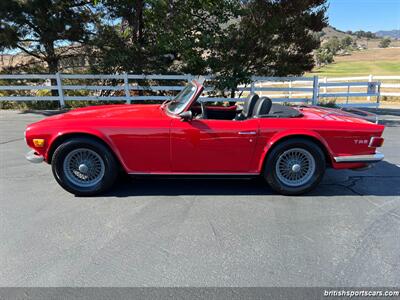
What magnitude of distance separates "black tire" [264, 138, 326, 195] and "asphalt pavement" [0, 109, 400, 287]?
0.14m

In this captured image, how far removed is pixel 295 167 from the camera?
4.22 m

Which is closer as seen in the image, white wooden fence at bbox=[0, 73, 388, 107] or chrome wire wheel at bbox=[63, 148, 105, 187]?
chrome wire wheel at bbox=[63, 148, 105, 187]

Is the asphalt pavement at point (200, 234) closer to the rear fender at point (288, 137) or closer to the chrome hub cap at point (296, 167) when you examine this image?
the chrome hub cap at point (296, 167)

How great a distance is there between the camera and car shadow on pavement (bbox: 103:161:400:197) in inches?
173

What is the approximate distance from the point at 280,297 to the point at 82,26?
1273 cm

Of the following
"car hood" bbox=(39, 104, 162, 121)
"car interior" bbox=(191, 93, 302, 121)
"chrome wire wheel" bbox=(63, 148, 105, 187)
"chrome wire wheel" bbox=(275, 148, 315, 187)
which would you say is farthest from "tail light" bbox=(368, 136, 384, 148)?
"chrome wire wheel" bbox=(63, 148, 105, 187)

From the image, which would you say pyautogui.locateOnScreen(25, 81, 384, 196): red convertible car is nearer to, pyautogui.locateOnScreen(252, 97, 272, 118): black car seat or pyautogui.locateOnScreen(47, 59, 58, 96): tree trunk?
pyautogui.locateOnScreen(252, 97, 272, 118): black car seat

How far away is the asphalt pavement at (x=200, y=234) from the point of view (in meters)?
2.71

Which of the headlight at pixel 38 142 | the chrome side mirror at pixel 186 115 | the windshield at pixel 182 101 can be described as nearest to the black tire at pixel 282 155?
the chrome side mirror at pixel 186 115

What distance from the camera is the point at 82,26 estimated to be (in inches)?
498

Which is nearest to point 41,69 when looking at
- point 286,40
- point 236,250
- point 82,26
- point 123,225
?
point 82,26

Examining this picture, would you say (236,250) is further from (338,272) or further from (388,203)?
(388,203)

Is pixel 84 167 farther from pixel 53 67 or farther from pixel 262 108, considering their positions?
pixel 53 67

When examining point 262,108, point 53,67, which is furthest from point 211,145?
point 53,67
